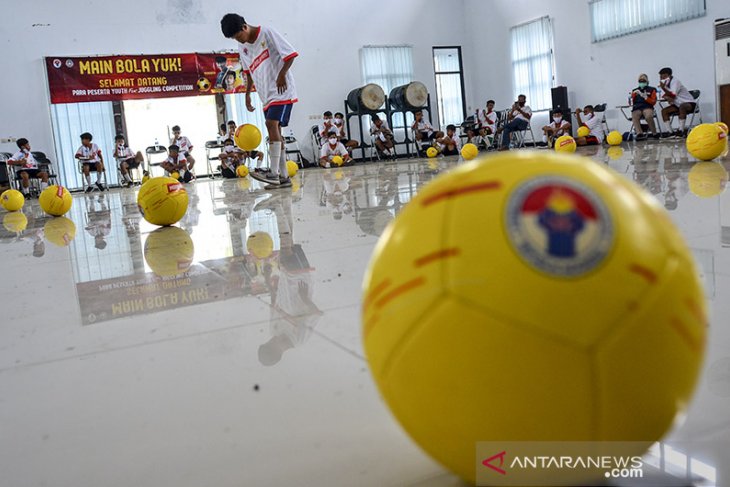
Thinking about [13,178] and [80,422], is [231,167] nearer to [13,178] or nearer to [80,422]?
[13,178]

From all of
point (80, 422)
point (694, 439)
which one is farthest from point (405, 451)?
point (80, 422)

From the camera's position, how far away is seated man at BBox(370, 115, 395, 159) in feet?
57.1

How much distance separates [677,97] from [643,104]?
2.45 feet

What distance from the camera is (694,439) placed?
113 centimetres

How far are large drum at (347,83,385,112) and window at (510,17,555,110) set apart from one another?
3882 mm

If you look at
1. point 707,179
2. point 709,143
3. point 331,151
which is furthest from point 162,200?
point 331,151

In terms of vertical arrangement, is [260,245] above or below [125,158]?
below

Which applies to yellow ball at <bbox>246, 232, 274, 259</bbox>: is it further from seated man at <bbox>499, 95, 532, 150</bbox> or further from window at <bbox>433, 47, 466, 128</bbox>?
window at <bbox>433, 47, 466, 128</bbox>

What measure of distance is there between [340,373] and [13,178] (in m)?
14.4

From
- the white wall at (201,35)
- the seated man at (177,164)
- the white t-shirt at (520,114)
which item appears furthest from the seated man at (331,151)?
the white t-shirt at (520,114)

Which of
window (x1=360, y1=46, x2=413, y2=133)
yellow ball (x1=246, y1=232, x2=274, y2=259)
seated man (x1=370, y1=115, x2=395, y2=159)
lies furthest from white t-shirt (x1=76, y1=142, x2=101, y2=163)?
yellow ball (x1=246, y1=232, x2=274, y2=259)

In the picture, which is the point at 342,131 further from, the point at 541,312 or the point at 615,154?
the point at 541,312

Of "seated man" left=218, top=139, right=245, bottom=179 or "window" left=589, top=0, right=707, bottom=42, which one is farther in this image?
"seated man" left=218, top=139, right=245, bottom=179

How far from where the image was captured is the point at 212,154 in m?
17.2
